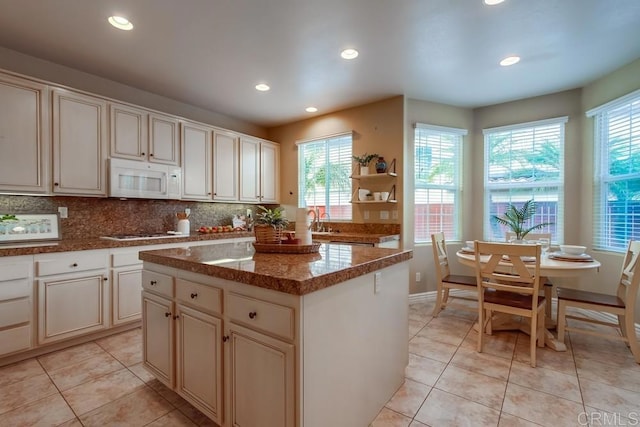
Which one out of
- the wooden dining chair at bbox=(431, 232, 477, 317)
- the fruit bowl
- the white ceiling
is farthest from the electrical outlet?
the fruit bowl

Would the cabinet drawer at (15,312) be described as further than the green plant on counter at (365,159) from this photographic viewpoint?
No

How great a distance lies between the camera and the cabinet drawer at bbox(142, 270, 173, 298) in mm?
1834

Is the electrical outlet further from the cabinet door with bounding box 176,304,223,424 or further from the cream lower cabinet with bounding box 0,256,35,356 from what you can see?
the cream lower cabinet with bounding box 0,256,35,356

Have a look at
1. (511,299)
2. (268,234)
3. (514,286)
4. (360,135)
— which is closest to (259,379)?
(268,234)

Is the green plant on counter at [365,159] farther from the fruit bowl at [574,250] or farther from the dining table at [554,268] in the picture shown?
the fruit bowl at [574,250]

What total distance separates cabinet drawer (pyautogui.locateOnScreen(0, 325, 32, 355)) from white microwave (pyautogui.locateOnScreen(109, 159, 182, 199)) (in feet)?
4.50

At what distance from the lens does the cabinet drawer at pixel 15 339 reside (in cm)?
233

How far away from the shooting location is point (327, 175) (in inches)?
187

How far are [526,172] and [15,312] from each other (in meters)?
5.70

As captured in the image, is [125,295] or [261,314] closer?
[261,314]

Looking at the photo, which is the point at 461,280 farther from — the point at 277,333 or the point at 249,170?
the point at 249,170

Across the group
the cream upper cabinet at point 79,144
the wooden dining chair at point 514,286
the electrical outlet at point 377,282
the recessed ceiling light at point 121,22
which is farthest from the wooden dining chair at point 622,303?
the cream upper cabinet at point 79,144

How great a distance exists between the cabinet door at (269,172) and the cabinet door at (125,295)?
7.58 feet

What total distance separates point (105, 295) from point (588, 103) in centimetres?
575
